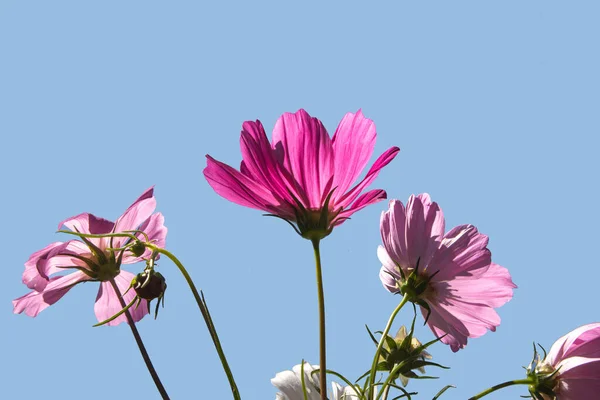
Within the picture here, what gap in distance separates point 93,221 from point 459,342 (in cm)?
32

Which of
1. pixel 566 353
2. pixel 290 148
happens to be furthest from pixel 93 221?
pixel 566 353

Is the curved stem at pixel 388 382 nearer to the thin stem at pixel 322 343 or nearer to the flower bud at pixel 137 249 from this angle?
the thin stem at pixel 322 343

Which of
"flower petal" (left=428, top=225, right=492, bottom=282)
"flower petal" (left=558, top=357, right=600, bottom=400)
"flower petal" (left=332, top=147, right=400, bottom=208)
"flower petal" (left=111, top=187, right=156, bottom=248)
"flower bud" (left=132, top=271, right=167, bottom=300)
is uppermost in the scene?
"flower petal" (left=111, top=187, right=156, bottom=248)

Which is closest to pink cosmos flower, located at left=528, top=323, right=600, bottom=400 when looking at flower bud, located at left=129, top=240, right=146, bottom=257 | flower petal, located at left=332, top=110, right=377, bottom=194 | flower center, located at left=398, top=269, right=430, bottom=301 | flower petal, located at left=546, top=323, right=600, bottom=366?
flower petal, located at left=546, top=323, right=600, bottom=366

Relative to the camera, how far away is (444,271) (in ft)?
2.13

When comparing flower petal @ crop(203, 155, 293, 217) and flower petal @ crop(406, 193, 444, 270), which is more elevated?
flower petal @ crop(203, 155, 293, 217)

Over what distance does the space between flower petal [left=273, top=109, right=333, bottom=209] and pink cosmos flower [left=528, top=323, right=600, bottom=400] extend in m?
0.23

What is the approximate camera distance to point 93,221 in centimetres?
66

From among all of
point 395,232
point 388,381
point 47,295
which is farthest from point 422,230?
point 47,295

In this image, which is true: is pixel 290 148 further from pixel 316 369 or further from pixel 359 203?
pixel 316 369

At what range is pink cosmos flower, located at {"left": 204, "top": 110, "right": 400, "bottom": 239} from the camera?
2.09 feet

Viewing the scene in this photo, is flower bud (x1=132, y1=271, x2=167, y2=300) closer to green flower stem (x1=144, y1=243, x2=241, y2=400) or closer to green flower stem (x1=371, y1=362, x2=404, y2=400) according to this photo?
green flower stem (x1=144, y1=243, x2=241, y2=400)

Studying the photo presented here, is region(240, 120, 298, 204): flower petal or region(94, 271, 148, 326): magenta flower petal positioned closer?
region(240, 120, 298, 204): flower petal

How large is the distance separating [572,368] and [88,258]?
1.37 feet
